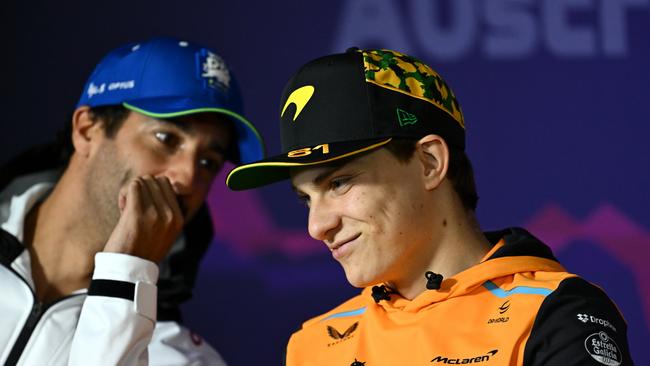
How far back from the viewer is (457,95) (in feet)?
9.37

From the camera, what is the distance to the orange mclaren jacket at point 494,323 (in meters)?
1.58

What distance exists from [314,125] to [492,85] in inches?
47.2

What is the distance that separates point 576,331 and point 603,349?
43 millimetres

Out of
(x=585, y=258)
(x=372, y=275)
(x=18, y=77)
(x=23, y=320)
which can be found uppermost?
(x=18, y=77)

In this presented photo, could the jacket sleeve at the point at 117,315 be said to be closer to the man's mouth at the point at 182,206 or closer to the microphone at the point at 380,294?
the man's mouth at the point at 182,206

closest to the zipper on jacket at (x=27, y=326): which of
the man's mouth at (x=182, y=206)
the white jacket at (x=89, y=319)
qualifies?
the white jacket at (x=89, y=319)

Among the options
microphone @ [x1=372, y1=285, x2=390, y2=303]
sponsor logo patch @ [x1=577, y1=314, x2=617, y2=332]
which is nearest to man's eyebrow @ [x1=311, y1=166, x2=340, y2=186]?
microphone @ [x1=372, y1=285, x2=390, y2=303]

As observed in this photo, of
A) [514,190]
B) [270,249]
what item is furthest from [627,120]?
[270,249]

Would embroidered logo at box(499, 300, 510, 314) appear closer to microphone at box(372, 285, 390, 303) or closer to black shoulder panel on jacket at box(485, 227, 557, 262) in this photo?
black shoulder panel on jacket at box(485, 227, 557, 262)

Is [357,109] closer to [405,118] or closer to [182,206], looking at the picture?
[405,118]

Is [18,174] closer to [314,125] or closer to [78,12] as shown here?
[78,12]

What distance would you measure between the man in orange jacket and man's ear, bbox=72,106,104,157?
747 mm

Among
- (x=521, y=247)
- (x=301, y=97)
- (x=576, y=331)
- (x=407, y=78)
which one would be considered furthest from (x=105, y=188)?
(x=576, y=331)

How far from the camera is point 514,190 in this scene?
2820 millimetres
